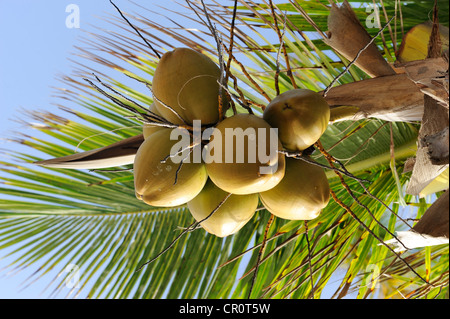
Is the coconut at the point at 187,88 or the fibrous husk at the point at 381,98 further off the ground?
the coconut at the point at 187,88

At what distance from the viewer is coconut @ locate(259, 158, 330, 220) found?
1.81ft

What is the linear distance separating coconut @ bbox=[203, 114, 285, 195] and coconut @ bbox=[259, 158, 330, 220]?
35 mm

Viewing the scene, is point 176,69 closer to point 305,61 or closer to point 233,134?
point 233,134

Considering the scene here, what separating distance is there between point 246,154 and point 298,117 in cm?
7

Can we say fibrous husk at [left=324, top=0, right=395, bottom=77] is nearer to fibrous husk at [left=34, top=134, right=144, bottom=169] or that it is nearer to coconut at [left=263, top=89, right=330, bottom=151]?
coconut at [left=263, top=89, right=330, bottom=151]

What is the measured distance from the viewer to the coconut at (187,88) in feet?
1.82

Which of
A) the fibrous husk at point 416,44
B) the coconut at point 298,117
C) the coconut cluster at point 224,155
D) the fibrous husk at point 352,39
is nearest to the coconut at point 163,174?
the coconut cluster at point 224,155

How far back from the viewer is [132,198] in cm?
146

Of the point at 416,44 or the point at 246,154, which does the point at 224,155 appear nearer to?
the point at 246,154

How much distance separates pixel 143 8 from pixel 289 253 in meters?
0.68

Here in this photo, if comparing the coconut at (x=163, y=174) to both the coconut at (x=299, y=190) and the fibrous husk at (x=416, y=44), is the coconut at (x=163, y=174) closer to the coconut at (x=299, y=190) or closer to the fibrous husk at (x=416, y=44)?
the coconut at (x=299, y=190)

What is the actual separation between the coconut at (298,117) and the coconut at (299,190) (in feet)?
0.10

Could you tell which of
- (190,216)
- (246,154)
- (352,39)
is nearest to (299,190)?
(246,154)
